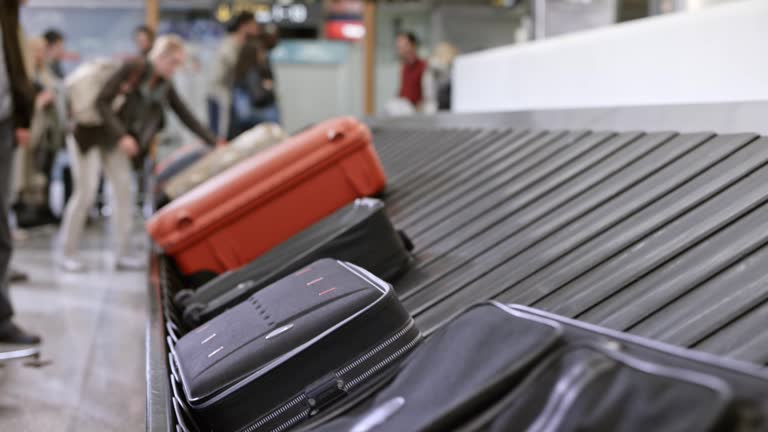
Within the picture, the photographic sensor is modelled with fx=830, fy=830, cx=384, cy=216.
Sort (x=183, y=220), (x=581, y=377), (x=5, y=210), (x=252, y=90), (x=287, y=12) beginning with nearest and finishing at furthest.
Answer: (x=581, y=377) → (x=183, y=220) → (x=5, y=210) → (x=252, y=90) → (x=287, y=12)

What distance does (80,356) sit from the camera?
12.1ft

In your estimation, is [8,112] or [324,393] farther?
[8,112]

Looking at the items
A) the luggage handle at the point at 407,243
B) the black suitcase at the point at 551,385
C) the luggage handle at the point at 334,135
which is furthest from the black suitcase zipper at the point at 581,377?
the luggage handle at the point at 334,135

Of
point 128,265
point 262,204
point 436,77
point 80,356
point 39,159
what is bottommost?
point 128,265

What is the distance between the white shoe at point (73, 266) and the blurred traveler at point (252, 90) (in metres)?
1.76

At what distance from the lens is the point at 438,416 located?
42.2 inches

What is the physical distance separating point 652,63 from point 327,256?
1.68 meters

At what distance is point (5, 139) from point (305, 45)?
861 centimetres

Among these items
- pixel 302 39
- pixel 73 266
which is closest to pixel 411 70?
pixel 73 266

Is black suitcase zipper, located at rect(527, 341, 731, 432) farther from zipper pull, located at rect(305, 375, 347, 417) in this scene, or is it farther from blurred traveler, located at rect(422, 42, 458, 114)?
blurred traveler, located at rect(422, 42, 458, 114)

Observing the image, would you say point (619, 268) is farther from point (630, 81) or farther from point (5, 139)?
point (5, 139)

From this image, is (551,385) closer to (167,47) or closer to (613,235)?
(613,235)

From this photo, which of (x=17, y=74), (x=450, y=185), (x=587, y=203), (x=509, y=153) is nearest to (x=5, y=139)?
(x=17, y=74)

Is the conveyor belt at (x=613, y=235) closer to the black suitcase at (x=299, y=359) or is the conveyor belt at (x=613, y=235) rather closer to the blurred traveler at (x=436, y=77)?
the black suitcase at (x=299, y=359)
